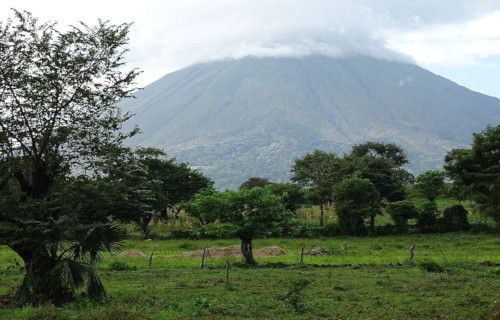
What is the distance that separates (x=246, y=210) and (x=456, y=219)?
19218 mm

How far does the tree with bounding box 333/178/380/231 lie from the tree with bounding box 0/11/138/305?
23.9m

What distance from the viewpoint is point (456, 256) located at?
2275 centimetres

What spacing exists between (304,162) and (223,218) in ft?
101

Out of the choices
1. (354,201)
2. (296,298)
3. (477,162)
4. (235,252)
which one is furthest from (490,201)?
(296,298)

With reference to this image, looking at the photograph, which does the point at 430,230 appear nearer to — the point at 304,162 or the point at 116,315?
the point at 304,162

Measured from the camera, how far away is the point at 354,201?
119ft

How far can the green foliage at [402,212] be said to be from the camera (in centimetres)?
3447

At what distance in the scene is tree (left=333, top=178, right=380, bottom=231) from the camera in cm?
3553

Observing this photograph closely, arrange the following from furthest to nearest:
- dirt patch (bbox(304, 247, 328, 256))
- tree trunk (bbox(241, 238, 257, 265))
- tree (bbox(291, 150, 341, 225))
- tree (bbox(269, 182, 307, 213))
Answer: tree (bbox(269, 182, 307, 213)), tree (bbox(291, 150, 341, 225)), dirt patch (bbox(304, 247, 328, 256)), tree trunk (bbox(241, 238, 257, 265))

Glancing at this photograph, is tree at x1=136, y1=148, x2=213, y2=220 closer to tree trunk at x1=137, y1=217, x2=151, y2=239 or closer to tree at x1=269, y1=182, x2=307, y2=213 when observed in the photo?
tree trunk at x1=137, y1=217, x2=151, y2=239

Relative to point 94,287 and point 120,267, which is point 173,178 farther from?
point 94,287

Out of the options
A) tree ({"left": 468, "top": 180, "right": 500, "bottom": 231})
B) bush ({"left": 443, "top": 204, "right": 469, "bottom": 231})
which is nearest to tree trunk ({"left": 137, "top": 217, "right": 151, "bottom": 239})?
bush ({"left": 443, "top": 204, "right": 469, "bottom": 231})

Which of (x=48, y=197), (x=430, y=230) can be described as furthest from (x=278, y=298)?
(x=430, y=230)

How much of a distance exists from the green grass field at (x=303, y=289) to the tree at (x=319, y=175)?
17.5 m
